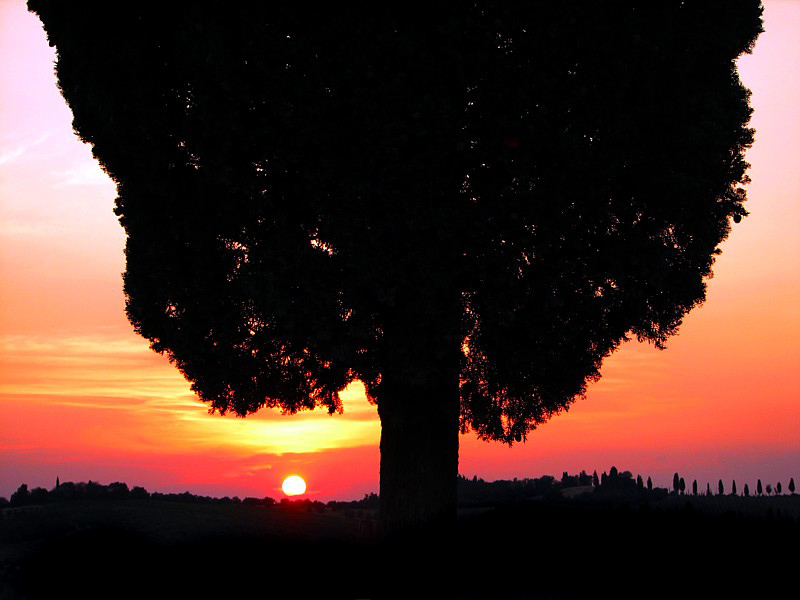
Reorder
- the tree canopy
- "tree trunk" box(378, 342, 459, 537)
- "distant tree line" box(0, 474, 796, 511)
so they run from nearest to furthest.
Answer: the tree canopy < "tree trunk" box(378, 342, 459, 537) < "distant tree line" box(0, 474, 796, 511)

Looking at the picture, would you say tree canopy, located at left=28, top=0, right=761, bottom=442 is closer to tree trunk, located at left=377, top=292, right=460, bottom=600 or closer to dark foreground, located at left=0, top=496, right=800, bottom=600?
tree trunk, located at left=377, top=292, right=460, bottom=600

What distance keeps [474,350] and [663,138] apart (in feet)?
18.1

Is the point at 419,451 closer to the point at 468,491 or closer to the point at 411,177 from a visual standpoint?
the point at 411,177

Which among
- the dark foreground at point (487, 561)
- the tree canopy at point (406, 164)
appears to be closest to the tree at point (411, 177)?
the tree canopy at point (406, 164)

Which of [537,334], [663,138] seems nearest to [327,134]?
[537,334]

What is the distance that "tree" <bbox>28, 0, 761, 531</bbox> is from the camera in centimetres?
1358

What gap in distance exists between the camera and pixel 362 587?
39.8 ft

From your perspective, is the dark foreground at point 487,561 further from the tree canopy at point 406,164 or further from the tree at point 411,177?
the tree canopy at point 406,164

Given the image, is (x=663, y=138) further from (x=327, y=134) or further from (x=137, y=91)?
(x=137, y=91)

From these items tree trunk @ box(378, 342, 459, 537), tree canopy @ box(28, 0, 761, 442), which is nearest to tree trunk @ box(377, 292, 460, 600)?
tree trunk @ box(378, 342, 459, 537)

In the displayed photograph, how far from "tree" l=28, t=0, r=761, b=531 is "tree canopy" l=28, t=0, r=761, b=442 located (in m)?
0.04

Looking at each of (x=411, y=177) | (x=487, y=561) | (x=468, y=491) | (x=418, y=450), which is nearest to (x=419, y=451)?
(x=418, y=450)

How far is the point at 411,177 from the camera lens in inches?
532

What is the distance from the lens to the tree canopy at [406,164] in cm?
1356
